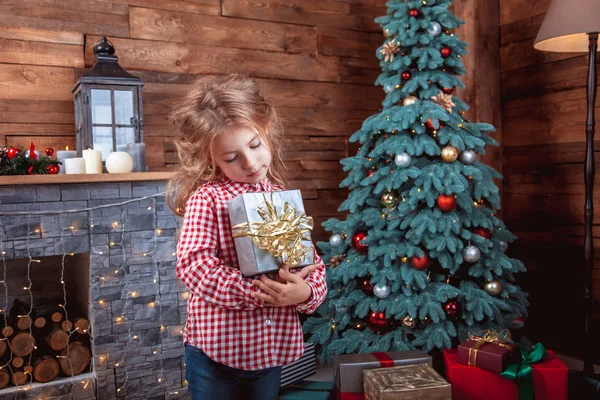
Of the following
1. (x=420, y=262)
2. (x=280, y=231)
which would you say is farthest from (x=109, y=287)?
(x=280, y=231)

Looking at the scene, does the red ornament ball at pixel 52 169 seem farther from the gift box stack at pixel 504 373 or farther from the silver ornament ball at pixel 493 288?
the silver ornament ball at pixel 493 288

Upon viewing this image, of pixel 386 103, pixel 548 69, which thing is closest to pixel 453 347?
pixel 386 103

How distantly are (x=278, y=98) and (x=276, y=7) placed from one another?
0.51m

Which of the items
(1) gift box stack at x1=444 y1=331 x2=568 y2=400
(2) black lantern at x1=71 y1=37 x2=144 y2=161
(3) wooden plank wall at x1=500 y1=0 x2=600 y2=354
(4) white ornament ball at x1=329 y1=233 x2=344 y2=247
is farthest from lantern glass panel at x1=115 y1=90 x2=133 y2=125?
(3) wooden plank wall at x1=500 y1=0 x2=600 y2=354

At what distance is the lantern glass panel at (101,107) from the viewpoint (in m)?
2.50

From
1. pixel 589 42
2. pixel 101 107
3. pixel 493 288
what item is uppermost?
pixel 589 42

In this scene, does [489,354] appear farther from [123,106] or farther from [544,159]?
[123,106]

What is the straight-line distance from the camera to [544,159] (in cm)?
313

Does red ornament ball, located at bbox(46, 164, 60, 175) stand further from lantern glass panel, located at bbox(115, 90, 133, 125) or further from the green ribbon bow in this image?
the green ribbon bow

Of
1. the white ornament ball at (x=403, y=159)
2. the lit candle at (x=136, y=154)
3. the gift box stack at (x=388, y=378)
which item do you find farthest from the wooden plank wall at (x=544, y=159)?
the lit candle at (x=136, y=154)

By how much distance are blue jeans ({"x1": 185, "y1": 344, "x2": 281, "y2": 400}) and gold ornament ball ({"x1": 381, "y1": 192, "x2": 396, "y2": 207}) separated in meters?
1.42

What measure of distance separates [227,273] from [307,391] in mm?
1398

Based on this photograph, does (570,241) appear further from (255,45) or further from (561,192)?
(255,45)

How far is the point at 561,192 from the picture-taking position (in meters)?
3.06
